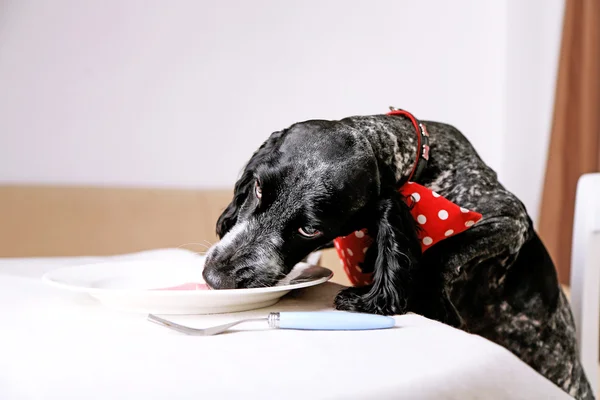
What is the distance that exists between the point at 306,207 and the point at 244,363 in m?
0.51

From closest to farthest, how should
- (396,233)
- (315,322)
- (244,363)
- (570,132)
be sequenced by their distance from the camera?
(244,363) → (315,322) → (396,233) → (570,132)

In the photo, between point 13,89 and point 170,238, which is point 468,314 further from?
point 13,89

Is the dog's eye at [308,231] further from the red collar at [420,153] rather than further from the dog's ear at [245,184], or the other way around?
the red collar at [420,153]

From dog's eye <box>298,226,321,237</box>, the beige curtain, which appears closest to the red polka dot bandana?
dog's eye <box>298,226,321,237</box>

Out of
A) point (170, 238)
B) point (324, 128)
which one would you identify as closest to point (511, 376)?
point (324, 128)

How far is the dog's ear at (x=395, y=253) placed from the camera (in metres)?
1.12

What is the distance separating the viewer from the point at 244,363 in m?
0.75

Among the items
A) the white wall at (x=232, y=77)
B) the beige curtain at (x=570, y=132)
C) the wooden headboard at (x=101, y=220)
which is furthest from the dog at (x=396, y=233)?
the beige curtain at (x=570, y=132)

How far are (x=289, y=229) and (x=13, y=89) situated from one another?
2.08 metres

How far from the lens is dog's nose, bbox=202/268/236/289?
1139 millimetres

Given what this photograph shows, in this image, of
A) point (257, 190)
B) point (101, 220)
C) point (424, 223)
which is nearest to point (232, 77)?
point (101, 220)

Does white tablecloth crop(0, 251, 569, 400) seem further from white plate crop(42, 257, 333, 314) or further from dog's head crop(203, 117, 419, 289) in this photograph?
dog's head crop(203, 117, 419, 289)

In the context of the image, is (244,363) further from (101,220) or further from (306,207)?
(101,220)

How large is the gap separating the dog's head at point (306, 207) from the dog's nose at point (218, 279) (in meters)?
0.01
